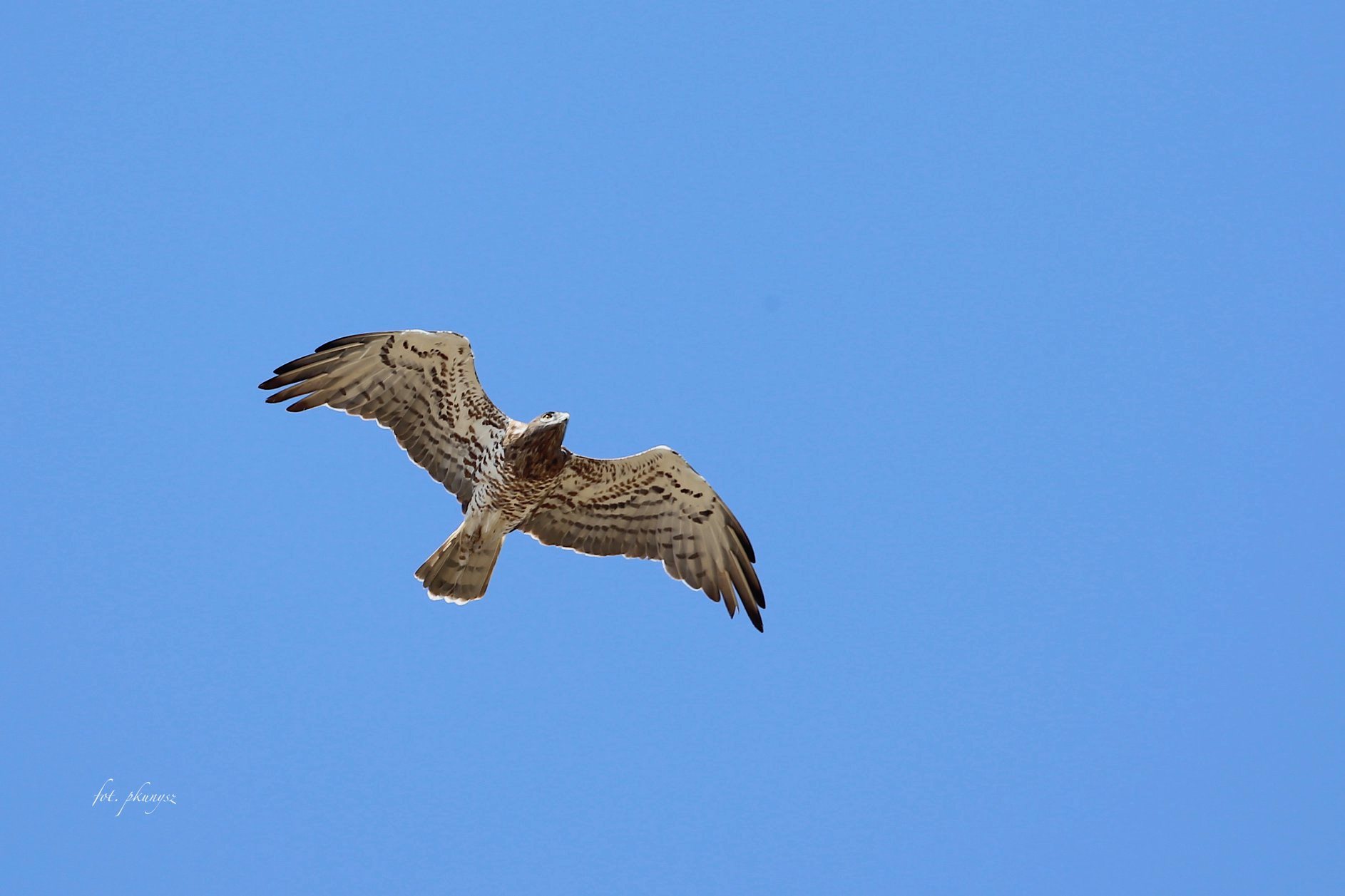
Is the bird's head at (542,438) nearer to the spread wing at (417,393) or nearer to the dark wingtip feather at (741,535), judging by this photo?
the spread wing at (417,393)

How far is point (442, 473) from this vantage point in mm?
14422

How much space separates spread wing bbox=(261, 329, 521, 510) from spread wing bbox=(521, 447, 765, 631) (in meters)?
1.02

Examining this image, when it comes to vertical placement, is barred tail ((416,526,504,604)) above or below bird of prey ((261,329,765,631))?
below

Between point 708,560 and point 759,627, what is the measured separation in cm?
90

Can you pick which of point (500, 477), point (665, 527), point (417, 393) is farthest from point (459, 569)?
point (665, 527)

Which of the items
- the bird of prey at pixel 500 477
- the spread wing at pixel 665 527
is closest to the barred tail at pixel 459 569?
the bird of prey at pixel 500 477

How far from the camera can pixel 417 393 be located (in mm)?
14195

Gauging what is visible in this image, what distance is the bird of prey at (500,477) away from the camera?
13.9m

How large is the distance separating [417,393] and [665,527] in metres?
3.02

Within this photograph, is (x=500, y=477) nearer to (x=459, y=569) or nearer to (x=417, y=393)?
(x=459, y=569)

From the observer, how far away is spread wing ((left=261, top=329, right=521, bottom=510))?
13.9 metres

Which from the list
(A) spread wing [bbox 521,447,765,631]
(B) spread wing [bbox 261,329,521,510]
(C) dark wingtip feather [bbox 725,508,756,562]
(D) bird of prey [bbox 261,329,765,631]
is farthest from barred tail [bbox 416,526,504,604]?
(C) dark wingtip feather [bbox 725,508,756,562]

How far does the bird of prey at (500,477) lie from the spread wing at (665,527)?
11mm

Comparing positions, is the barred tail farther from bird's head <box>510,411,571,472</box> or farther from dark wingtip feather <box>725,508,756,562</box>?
dark wingtip feather <box>725,508,756,562</box>
